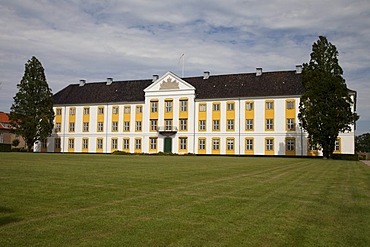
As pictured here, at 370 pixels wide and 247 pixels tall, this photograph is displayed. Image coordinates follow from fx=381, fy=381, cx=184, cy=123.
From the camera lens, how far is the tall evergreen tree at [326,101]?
43.2 metres

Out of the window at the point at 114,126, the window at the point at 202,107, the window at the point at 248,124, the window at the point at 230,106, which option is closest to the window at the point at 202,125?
the window at the point at 202,107

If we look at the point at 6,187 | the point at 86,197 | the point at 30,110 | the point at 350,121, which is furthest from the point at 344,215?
the point at 30,110

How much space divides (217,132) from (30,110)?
97.5ft

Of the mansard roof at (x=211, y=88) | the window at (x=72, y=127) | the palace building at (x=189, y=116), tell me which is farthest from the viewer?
the window at (x=72, y=127)

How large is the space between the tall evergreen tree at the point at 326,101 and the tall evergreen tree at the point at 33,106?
1563 inches

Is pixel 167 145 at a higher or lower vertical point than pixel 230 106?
lower

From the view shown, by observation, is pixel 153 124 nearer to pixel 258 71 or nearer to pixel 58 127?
pixel 58 127

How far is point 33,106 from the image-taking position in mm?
60938

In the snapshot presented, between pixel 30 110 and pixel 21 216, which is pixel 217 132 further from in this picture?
pixel 21 216

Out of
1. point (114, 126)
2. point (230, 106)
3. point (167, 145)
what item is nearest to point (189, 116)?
point (167, 145)

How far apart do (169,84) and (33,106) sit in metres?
22.0

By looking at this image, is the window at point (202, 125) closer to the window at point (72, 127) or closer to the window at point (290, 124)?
the window at point (290, 124)

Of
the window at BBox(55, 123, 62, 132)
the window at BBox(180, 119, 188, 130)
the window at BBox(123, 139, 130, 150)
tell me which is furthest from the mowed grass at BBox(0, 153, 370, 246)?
the window at BBox(55, 123, 62, 132)

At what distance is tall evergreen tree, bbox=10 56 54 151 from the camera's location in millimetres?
59875
